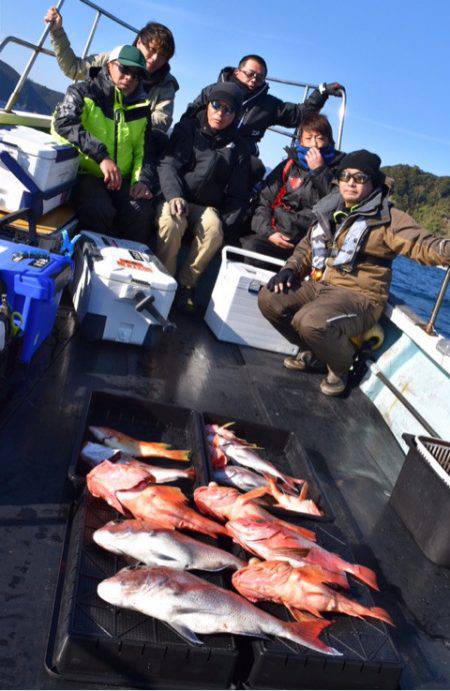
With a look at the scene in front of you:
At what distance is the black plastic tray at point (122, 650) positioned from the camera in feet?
6.02

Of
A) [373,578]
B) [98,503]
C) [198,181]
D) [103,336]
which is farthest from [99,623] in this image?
[198,181]

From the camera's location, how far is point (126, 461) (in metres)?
2.76

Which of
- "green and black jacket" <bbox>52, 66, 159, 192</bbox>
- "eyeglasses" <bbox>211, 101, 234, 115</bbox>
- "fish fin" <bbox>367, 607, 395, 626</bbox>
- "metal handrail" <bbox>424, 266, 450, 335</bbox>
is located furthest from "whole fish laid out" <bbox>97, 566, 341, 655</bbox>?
"eyeglasses" <bbox>211, 101, 234, 115</bbox>

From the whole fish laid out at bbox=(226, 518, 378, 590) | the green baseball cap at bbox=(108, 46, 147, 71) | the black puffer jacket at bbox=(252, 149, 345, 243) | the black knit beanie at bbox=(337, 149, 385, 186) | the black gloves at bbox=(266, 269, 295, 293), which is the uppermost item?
the green baseball cap at bbox=(108, 46, 147, 71)

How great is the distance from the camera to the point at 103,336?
4199 millimetres

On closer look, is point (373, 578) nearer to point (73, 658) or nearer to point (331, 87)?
point (73, 658)

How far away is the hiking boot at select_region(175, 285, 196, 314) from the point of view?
217 inches

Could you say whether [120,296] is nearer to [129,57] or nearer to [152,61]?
[129,57]

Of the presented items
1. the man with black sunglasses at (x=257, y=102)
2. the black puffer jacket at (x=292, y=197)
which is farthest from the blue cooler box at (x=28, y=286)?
the man with black sunglasses at (x=257, y=102)

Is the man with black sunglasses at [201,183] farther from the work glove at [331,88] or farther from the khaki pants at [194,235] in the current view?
the work glove at [331,88]

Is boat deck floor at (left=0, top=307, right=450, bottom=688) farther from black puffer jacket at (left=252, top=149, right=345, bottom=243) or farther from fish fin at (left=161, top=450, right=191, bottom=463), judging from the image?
black puffer jacket at (left=252, top=149, right=345, bottom=243)

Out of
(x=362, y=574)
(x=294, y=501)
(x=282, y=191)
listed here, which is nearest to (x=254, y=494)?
(x=294, y=501)

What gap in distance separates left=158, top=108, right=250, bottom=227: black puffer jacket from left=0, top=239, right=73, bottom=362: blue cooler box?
7.30ft

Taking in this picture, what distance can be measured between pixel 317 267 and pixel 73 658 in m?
3.72
